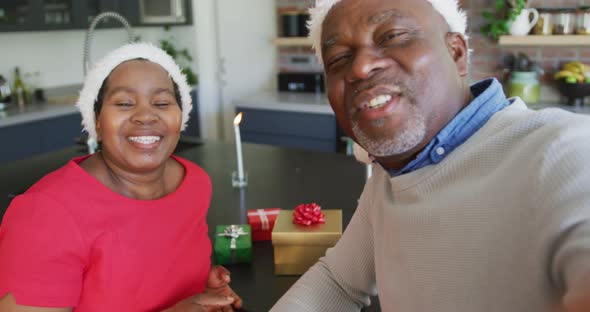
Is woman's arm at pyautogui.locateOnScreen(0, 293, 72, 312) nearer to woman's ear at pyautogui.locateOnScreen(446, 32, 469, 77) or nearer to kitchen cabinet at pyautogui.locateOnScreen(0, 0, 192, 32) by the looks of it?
woman's ear at pyautogui.locateOnScreen(446, 32, 469, 77)

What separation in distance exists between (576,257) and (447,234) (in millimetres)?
230

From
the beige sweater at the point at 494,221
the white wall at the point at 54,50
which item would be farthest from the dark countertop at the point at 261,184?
the white wall at the point at 54,50

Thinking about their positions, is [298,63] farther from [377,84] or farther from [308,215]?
[377,84]

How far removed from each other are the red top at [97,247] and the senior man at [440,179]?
29cm

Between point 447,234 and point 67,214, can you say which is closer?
point 447,234

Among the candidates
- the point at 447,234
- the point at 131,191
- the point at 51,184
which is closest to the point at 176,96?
the point at 131,191

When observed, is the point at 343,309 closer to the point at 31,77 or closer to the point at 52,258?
the point at 52,258

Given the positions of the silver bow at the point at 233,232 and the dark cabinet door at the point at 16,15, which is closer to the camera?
the silver bow at the point at 233,232

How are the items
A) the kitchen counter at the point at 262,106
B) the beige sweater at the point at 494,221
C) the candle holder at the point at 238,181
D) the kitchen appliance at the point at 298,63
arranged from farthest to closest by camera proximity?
1. the kitchen appliance at the point at 298,63
2. the kitchen counter at the point at 262,106
3. the candle holder at the point at 238,181
4. the beige sweater at the point at 494,221

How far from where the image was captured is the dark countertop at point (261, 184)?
124cm

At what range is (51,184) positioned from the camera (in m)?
1.09

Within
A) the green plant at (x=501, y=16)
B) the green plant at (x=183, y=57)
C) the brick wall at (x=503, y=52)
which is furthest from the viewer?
the green plant at (x=183, y=57)

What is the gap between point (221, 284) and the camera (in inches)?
47.6

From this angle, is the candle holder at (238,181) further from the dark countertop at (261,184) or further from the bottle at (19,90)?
the bottle at (19,90)
